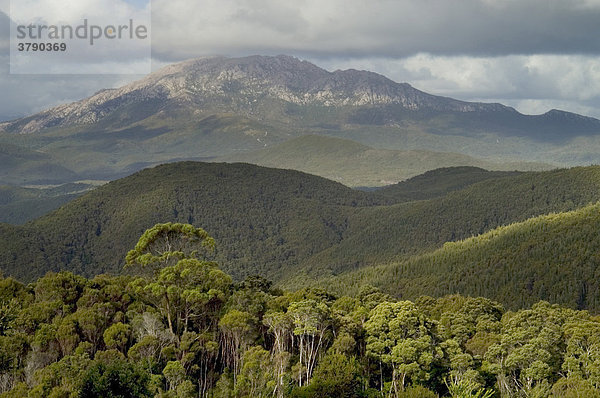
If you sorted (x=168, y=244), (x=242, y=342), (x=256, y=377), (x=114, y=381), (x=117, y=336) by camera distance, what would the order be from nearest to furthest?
(x=114, y=381) < (x=256, y=377) < (x=117, y=336) < (x=242, y=342) < (x=168, y=244)

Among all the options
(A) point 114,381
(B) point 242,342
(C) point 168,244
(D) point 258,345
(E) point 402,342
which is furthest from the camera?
(C) point 168,244

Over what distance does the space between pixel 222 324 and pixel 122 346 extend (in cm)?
1072

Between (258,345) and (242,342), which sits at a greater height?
(242,342)

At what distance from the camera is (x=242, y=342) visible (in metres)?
69.9

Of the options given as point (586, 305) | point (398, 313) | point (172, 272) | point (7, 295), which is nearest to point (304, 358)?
point (398, 313)

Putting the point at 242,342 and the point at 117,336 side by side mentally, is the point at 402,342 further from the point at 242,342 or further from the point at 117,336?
the point at 117,336

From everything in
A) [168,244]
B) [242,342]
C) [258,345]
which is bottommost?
[258,345]

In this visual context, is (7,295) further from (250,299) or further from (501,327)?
(501,327)

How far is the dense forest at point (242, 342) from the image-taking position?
6212 cm

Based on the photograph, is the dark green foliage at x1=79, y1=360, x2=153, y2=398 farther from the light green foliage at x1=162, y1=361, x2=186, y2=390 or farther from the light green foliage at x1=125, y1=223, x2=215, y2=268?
the light green foliage at x1=125, y1=223, x2=215, y2=268

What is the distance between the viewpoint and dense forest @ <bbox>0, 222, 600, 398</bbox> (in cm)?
6212

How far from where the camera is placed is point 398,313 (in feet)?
234

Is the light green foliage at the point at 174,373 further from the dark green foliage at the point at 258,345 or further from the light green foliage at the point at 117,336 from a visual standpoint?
the light green foliage at the point at 117,336

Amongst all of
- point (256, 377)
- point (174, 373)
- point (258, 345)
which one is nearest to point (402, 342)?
point (258, 345)
